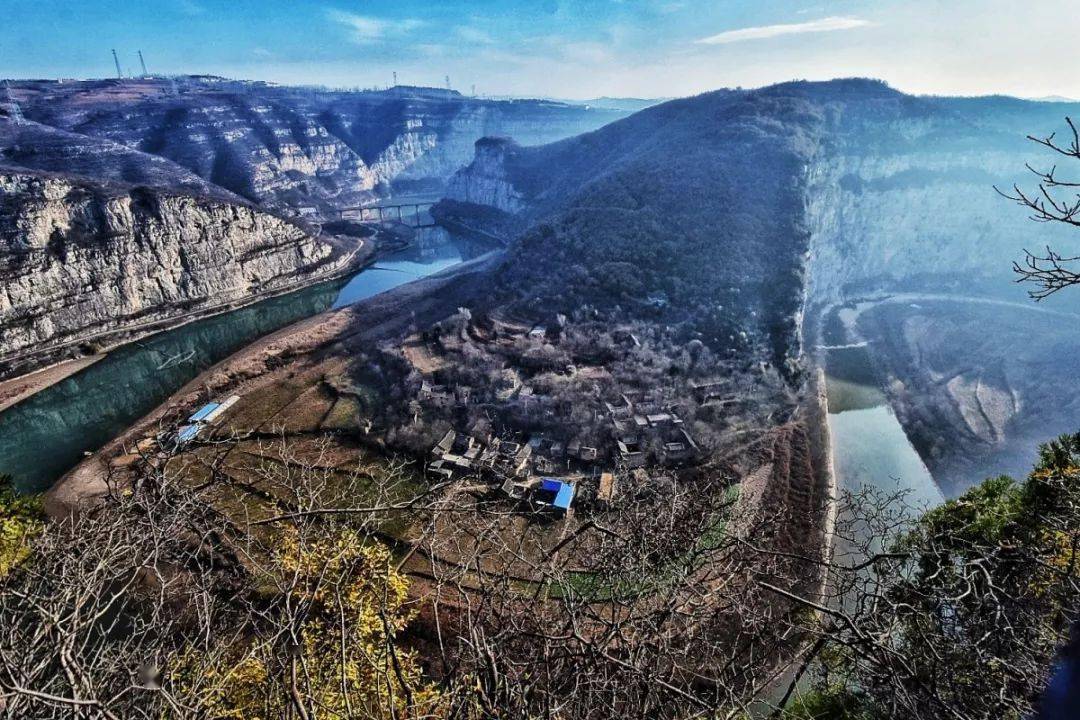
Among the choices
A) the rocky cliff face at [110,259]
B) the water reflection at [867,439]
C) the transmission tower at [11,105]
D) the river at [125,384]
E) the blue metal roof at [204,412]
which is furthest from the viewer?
the transmission tower at [11,105]

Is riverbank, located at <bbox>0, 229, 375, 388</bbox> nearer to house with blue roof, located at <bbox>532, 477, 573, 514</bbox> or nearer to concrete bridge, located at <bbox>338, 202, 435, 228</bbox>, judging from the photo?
concrete bridge, located at <bbox>338, 202, 435, 228</bbox>

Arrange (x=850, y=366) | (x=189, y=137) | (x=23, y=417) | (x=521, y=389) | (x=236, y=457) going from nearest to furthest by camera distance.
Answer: (x=236, y=457)
(x=521, y=389)
(x=23, y=417)
(x=850, y=366)
(x=189, y=137)

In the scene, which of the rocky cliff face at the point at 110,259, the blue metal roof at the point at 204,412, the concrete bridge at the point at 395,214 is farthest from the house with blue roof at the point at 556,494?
the concrete bridge at the point at 395,214

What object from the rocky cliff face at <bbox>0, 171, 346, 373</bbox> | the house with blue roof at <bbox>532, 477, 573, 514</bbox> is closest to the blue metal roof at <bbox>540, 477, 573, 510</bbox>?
the house with blue roof at <bbox>532, 477, 573, 514</bbox>

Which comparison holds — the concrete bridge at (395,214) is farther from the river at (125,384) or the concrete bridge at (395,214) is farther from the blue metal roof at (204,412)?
the blue metal roof at (204,412)

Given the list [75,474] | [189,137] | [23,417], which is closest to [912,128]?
[75,474]

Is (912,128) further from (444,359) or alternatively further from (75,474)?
(75,474)
